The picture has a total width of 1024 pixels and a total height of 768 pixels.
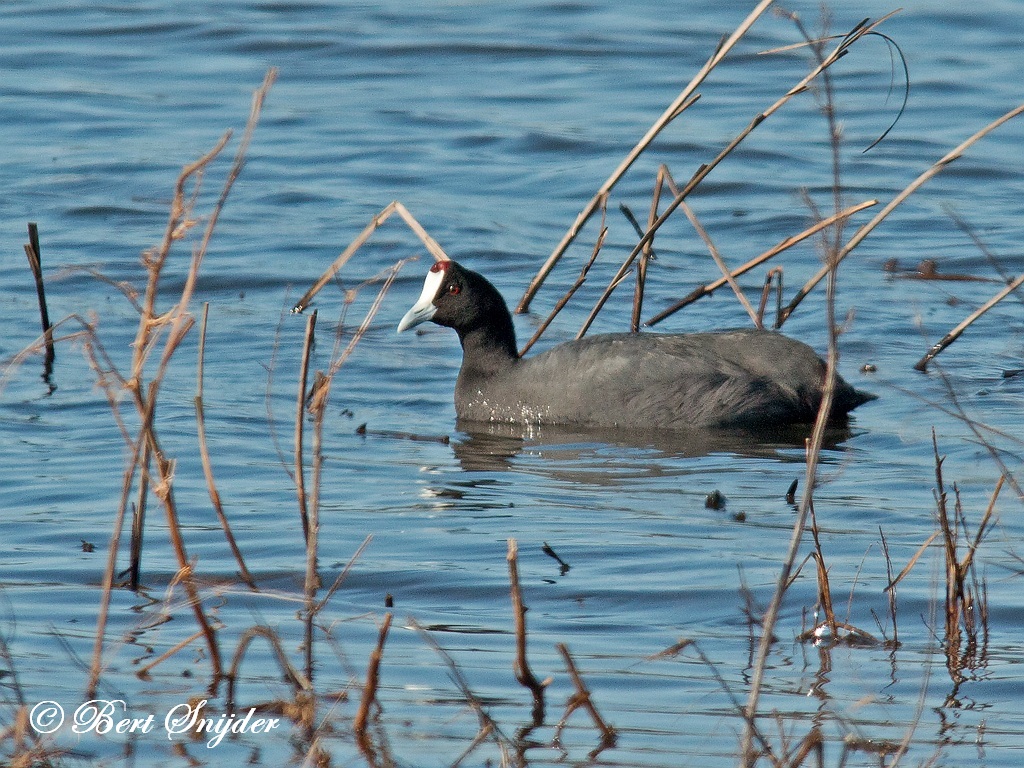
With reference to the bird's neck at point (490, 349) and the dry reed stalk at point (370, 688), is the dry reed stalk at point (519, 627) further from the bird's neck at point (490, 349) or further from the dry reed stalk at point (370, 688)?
the bird's neck at point (490, 349)

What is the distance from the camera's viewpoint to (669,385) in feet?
27.4

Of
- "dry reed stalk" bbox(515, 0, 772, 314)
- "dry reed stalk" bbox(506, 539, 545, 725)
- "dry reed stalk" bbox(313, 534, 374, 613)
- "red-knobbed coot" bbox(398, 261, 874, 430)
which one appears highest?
"dry reed stalk" bbox(515, 0, 772, 314)

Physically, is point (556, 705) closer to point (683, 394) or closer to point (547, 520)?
point (547, 520)

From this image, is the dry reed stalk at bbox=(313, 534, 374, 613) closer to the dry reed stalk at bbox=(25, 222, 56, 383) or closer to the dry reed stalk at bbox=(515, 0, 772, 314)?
the dry reed stalk at bbox=(515, 0, 772, 314)

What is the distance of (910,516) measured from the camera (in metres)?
6.32

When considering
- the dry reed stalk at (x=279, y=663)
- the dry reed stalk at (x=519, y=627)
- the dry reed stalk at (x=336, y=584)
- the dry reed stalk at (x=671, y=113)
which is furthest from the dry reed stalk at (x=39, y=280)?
the dry reed stalk at (x=519, y=627)

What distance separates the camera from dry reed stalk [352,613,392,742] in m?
3.47

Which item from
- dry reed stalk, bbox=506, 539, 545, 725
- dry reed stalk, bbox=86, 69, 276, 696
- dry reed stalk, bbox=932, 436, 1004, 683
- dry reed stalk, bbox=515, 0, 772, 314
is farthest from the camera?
dry reed stalk, bbox=515, 0, 772, 314

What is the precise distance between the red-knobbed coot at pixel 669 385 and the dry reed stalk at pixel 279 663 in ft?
13.4

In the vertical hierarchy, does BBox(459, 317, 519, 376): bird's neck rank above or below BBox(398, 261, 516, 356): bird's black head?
below

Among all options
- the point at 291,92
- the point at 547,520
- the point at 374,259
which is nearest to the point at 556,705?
the point at 547,520

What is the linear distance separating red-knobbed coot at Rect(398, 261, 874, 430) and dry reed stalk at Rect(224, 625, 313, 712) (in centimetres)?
409

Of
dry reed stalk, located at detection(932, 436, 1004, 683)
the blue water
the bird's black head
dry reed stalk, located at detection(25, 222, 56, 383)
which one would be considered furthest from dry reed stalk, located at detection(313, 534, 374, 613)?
dry reed stalk, located at detection(25, 222, 56, 383)

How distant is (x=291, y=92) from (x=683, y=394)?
951cm
